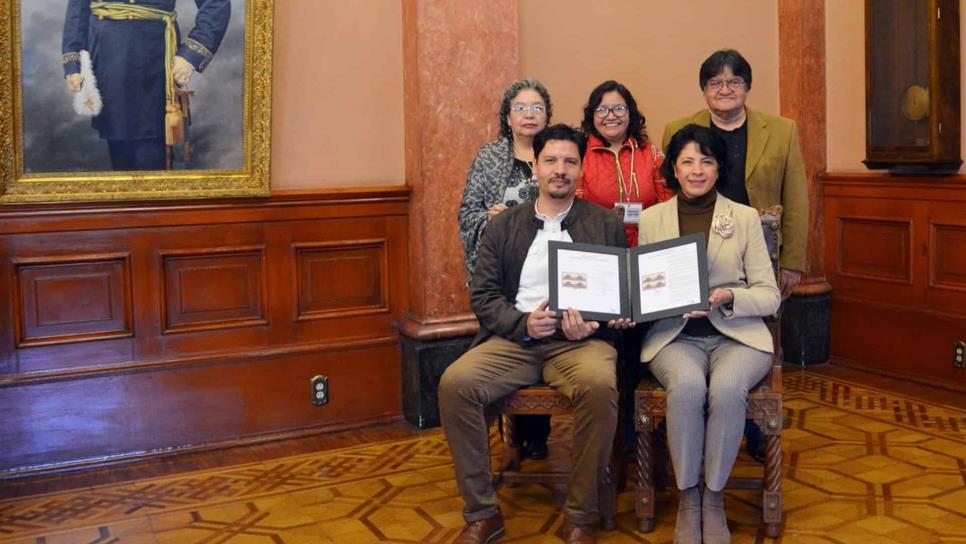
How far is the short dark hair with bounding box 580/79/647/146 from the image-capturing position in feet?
14.2

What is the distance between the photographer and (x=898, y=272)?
6082 mm

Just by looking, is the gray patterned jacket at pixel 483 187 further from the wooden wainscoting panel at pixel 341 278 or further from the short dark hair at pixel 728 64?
the wooden wainscoting panel at pixel 341 278

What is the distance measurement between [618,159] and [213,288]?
197 cm

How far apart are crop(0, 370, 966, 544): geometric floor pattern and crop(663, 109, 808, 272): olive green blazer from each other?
921mm

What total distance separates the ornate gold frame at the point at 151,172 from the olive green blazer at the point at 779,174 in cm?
182

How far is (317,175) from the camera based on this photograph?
5.20 m

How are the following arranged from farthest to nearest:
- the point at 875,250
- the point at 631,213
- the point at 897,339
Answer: the point at 875,250 → the point at 897,339 → the point at 631,213

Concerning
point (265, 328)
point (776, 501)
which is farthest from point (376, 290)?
point (776, 501)

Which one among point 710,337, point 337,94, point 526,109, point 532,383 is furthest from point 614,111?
point 337,94

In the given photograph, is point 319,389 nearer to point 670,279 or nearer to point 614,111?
point 614,111

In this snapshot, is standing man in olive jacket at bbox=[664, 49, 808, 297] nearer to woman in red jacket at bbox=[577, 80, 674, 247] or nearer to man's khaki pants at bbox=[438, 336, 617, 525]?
woman in red jacket at bbox=[577, 80, 674, 247]

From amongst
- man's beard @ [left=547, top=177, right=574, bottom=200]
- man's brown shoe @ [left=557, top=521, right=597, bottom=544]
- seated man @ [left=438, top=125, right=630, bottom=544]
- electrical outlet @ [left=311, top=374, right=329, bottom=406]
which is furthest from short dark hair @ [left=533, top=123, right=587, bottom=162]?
electrical outlet @ [left=311, top=374, right=329, bottom=406]

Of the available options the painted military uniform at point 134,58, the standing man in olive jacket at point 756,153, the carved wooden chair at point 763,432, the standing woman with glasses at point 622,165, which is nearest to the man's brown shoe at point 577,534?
the carved wooden chair at point 763,432

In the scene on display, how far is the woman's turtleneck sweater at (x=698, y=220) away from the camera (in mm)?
3955
